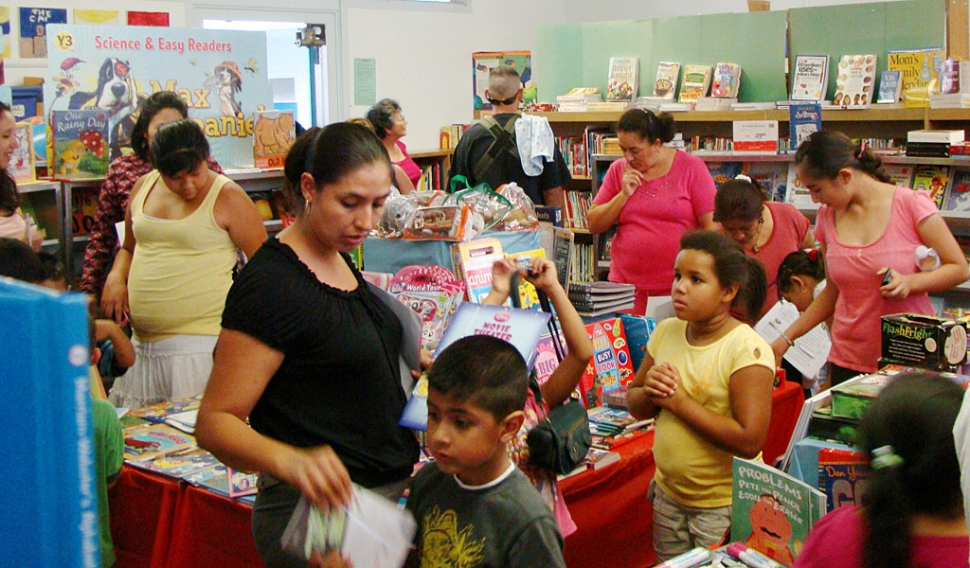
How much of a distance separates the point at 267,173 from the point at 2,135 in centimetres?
149

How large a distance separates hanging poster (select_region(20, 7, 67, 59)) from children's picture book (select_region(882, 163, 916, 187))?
5.35m

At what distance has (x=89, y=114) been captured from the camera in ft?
15.3

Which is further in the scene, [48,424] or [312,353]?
[312,353]

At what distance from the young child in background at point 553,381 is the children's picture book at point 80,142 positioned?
10.2 ft

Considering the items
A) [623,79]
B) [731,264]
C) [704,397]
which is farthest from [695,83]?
[704,397]

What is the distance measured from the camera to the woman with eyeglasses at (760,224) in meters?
3.96

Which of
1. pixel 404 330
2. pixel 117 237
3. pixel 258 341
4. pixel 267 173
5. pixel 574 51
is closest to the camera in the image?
pixel 258 341

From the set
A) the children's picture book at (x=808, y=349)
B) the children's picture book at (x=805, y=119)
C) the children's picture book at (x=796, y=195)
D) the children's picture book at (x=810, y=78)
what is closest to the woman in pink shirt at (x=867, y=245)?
the children's picture book at (x=808, y=349)

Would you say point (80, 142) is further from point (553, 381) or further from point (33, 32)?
point (553, 381)

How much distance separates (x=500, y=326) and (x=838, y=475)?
2.81ft

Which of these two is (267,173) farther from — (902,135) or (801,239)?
(902,135)

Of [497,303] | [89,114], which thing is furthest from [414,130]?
[497,303]

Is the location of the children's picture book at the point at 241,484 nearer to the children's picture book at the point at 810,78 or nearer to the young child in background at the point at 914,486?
the young child in background at the point at 914,486

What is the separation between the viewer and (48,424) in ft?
2.89
